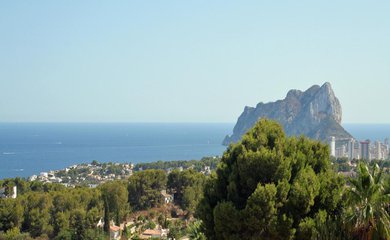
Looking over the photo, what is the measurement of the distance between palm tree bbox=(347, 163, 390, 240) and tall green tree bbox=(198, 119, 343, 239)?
808 mm

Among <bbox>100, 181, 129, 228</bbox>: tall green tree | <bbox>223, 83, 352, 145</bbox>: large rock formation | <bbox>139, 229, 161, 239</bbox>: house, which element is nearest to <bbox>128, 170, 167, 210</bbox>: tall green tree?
<bbox>100, 181, 129, 228</bbox>: tall green tree

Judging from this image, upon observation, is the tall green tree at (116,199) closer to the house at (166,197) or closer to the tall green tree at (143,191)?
the tall green tree at (143,191)

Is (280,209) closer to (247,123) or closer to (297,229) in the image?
(297,229)

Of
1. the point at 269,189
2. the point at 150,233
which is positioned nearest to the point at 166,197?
the point at 150,233

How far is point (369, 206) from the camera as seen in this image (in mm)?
7625

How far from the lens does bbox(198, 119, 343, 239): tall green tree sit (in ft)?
28.3

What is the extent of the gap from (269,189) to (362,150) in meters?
63.5

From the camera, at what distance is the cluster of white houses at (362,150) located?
6550cm

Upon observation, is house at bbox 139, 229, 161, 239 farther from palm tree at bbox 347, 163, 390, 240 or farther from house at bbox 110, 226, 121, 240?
palm tree at bbox 347, 163, 390, 240

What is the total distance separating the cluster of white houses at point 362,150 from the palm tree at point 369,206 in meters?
49.3

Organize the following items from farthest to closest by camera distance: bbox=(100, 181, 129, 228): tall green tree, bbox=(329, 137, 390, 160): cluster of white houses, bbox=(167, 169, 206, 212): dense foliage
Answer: bbox=(329, 137, 390, 160): cluster of white houses < bbox=(167, 169, 206, 212): dense foliage < bbox=(100, 181, 129, 228): tall green tree

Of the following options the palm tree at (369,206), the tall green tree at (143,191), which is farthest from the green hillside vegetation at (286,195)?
the tall green tree at (143,191)

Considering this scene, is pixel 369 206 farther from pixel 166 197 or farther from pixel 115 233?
pixel 166 197

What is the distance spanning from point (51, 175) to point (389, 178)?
59.0 metres
